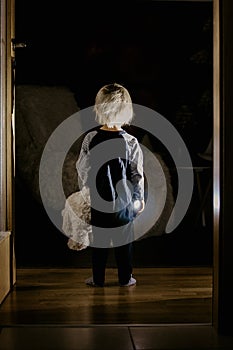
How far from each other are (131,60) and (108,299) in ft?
8.48

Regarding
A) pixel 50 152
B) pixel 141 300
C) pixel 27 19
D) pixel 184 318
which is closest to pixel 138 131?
pixel 50 152

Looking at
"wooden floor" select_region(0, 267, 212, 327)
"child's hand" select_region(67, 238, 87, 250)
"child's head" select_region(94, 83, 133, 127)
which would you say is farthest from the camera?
"child's hand" select_region(67, 238, 87, 250)

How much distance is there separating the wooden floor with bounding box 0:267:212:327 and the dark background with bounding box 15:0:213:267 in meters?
0.78

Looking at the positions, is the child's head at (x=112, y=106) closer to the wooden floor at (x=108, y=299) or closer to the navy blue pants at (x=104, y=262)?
the navy blue pants at (x=104, y=262)

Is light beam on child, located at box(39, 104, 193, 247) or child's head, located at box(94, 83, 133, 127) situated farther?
light beam on child, located at box(39, 104, 193, 247)

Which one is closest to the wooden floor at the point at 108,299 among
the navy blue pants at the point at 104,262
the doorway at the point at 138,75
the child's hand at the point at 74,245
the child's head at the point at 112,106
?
the navy blue pants at the point at 104,262

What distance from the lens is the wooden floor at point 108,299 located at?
3055mm

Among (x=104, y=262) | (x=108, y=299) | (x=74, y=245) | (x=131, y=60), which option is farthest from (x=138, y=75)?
(x=108, y=299)

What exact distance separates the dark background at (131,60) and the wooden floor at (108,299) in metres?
0.78

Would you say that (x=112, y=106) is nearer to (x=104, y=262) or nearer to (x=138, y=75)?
(x=104, y=262)

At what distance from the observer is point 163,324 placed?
292 centimetres

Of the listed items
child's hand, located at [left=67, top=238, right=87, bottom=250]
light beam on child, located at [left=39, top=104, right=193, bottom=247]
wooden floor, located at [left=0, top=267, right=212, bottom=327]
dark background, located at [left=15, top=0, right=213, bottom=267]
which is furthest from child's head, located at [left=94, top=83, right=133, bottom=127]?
dark background, located at [left=15, top=0, right=213, bottom=267]

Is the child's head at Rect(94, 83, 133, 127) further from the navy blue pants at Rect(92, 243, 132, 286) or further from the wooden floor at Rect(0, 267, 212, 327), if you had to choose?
the wooden floor at Rect(0, 267, 212, 327)

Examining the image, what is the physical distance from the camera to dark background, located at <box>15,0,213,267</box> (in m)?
5.14
